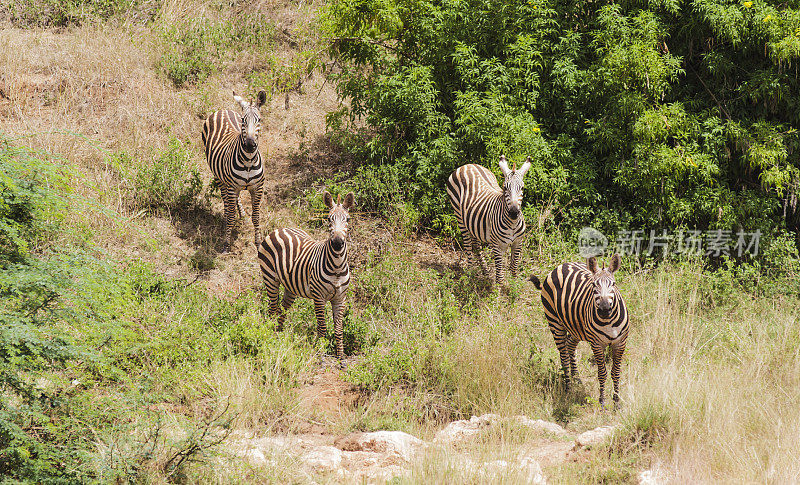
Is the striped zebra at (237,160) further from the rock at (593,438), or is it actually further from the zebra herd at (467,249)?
the rock at (593,438)

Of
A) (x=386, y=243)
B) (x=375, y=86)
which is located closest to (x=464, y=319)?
(x=386, y=243)

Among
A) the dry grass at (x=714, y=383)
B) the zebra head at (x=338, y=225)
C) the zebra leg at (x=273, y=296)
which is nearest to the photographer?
the dry grass at (x=714, y=383)

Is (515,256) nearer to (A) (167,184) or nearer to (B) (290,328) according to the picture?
(B) (290,328)

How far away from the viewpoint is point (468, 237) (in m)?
10.4

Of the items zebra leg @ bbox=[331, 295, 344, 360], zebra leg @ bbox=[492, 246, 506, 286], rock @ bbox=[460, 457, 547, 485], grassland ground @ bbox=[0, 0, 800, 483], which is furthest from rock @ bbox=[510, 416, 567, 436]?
zebra leg @ bbox=[492, 246, 506, 286]

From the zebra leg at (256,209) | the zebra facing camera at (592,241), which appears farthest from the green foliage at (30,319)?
the zebra facing camera at (592,241)

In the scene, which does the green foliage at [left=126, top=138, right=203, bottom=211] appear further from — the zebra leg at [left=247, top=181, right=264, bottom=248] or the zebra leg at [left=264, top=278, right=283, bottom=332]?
the zebra leg at [left=264, top=278, right=283, bottom=332]

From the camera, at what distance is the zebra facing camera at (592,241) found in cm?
1033

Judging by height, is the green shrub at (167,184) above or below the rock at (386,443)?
above

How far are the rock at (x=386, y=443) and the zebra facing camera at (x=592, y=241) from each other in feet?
16.4

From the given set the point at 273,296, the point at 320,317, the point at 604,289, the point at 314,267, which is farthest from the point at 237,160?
the point at 604,289

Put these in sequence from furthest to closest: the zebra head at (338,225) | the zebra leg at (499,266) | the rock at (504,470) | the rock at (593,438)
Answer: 1. the zebra leg at (499,266)
2. the zebra head at (338,225)
3. the rock at (593,438)
4. the rock at (504,470)

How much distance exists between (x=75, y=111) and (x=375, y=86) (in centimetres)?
550

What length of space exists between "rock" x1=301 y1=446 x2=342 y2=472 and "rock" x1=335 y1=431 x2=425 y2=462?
232 mm
